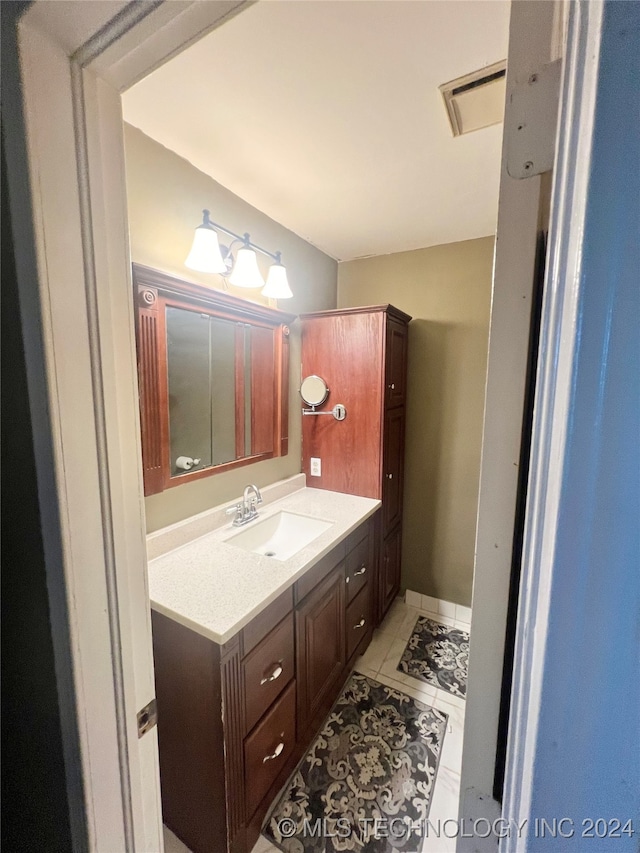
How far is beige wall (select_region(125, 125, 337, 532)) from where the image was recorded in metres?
1.20

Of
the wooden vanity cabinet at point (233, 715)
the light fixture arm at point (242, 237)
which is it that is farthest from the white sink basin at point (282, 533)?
the light fixture arm at point (242, 237)

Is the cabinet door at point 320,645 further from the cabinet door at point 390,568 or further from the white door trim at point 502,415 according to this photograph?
the white door trim at point 502,415

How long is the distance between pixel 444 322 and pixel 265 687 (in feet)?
6.80

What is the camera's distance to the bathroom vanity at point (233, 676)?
0.98 m

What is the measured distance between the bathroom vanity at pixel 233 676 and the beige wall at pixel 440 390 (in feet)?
3.49

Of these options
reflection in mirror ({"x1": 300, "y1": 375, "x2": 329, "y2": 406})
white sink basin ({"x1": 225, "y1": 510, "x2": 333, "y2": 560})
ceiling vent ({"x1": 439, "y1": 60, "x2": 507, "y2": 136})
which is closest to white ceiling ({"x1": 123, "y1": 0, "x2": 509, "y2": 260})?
ceiling vent ({"x1": 439, "y1": 60, "x2": 507, "y2": 136})

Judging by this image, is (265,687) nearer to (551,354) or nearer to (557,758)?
(557,758)

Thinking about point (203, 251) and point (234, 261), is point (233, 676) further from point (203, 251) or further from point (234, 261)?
point (234, 261)

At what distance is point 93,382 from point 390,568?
2.11 m

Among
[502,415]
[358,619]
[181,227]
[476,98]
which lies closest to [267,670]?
[358,619]

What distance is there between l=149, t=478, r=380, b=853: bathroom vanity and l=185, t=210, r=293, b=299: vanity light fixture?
1154 millimetres

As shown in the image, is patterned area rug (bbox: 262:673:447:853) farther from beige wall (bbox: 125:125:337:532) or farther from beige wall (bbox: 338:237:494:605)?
beige wall (bbox: 125:125:337:532)

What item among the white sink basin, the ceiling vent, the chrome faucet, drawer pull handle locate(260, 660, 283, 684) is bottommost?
drawer pull handle locate(260, 660, 283, 684)

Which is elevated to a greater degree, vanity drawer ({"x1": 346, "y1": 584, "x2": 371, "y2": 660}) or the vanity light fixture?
the vanity light fixture
